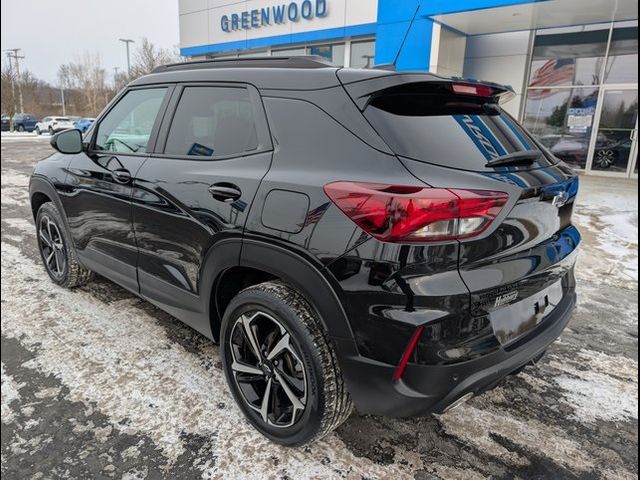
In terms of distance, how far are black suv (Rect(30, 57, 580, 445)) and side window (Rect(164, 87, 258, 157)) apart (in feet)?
0.04

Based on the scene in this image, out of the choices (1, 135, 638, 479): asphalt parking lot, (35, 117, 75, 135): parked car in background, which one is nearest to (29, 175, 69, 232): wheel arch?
(1, 135, 638, 479): asphalt parking lot

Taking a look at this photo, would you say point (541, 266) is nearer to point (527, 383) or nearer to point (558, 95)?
point (527, 383)

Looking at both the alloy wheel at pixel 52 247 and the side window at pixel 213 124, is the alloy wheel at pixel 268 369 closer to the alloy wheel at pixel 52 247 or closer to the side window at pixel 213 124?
the side window at pixel 213 124

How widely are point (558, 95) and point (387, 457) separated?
13434mm

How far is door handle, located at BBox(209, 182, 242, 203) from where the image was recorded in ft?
7.19

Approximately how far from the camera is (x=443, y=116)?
2.05m

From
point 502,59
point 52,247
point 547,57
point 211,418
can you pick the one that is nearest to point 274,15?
point 502,59

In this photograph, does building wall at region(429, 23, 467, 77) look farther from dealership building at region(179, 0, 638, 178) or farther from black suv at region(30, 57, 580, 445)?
black suv at region(30, 57, 580, 445)

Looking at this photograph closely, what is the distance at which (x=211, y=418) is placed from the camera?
2436mm

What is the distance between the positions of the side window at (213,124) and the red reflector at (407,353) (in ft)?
3.85

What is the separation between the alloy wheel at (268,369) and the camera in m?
2.10

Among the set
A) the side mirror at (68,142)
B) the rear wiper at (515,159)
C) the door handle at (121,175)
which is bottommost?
the door handle at (121,175)

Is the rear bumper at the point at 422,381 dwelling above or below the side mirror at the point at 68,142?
below

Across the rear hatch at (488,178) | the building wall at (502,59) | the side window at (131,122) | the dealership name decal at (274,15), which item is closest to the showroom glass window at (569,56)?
the building wall at (502,59)
